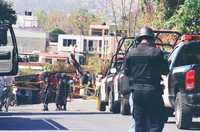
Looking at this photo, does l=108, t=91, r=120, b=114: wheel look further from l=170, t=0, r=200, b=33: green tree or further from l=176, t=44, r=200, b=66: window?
l=176, t=44, r=200, b=66: window

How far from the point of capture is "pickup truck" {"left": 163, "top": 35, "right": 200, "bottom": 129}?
1558 cm

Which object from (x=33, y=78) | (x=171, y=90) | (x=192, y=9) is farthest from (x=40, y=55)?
(x=171, y=90)

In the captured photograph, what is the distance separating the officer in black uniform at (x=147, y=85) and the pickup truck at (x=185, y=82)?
5147 mm

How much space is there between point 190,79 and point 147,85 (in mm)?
5340

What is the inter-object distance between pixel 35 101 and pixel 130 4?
9.18 m

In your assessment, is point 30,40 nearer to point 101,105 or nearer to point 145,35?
point 101,105

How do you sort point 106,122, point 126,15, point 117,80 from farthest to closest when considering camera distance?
point 126,15 < point 117,80 < point 106,122

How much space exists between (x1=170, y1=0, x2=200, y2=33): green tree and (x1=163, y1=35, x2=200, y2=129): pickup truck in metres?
7.90

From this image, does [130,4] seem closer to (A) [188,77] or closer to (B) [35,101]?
(B) [35,101]

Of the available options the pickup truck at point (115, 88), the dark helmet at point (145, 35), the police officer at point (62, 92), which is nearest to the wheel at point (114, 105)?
the pickup truck at point (115, 88)

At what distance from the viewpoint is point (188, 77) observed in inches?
614

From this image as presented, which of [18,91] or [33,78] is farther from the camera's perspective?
[33,78]

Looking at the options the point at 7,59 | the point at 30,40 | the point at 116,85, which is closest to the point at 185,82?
the point at 7,59

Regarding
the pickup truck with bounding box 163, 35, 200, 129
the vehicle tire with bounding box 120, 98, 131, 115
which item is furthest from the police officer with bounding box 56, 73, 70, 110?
the pickup truck with bounding box 163, 35, 200, 129
